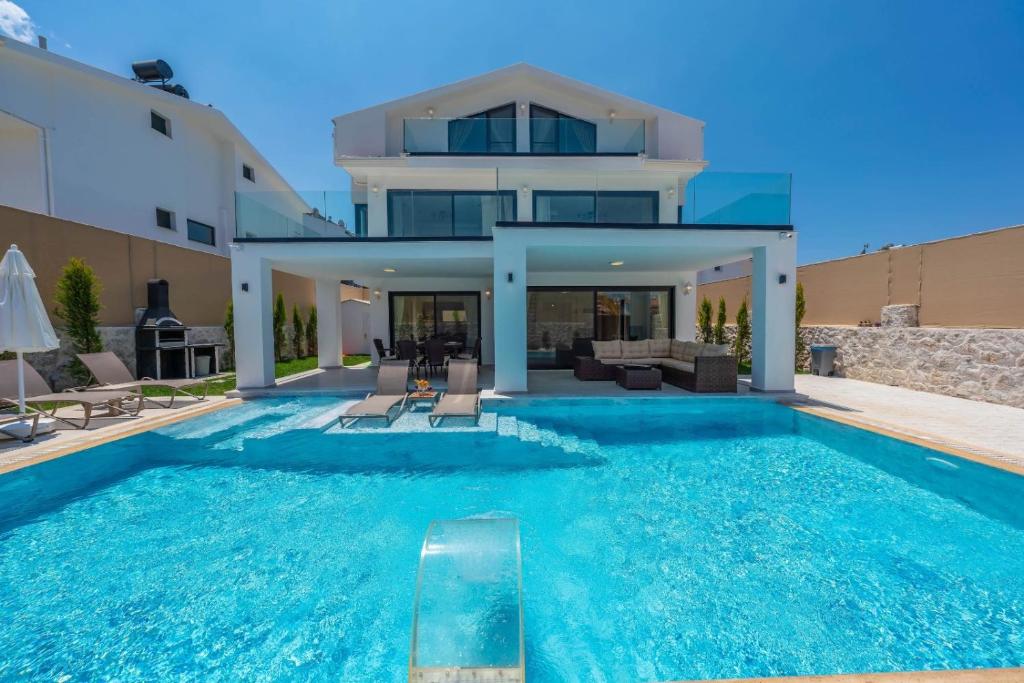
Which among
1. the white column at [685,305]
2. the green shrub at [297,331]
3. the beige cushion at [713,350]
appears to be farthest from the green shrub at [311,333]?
the beige cushion at [713,350]

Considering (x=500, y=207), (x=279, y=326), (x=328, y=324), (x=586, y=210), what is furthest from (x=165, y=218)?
(x=586, y=210)

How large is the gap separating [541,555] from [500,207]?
26.1 feet

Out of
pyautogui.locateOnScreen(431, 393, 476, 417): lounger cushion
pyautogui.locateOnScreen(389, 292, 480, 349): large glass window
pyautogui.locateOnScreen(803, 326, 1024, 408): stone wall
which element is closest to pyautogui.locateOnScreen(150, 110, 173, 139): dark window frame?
pyautogui.locateOnScreen(389, 292, 480, 349): large glass window

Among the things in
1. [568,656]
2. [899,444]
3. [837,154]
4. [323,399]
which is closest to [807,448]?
[899,444]

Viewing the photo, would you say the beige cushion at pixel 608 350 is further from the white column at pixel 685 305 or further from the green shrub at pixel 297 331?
the green shrub at pixel 297 331

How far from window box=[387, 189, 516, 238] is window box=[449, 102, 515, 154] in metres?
2.95

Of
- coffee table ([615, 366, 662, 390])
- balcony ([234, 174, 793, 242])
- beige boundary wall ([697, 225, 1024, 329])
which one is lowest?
coffee table ([615, 366, 662, 390])

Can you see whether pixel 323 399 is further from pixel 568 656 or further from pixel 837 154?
pixel 837 154

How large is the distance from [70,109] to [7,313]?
11.4m

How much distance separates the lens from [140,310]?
11.4 metres

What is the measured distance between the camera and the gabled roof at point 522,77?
12.9 metres

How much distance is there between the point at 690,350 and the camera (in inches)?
400

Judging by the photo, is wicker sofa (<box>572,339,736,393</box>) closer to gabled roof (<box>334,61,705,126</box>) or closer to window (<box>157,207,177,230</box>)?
gabled roof (<box>334,61,705,126</box>)

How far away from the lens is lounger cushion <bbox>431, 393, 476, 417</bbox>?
7.18m
